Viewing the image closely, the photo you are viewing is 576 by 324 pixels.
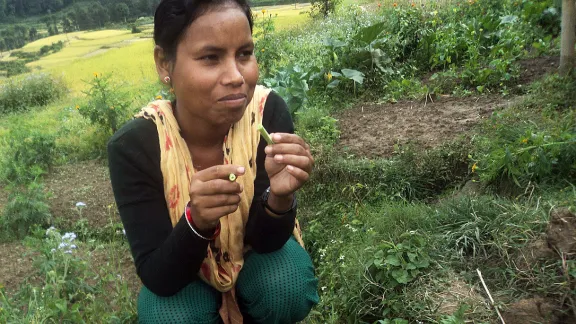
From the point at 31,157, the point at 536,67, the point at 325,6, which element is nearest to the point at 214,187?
the point at 31,157

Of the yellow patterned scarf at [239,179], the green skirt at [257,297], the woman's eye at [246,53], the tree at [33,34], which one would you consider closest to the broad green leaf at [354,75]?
the yellow patterned scarf at [239,179]

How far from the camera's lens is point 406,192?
11.1ft

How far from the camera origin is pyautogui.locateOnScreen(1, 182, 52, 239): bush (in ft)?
12.3

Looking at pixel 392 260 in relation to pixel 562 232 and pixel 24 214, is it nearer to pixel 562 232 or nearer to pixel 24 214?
pixel 562 232

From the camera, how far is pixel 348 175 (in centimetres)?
358

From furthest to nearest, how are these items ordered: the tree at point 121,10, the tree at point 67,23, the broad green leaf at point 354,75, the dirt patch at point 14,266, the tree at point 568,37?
the tree at point 67,23 → the tree at point 121,10 → the broad green leaf at point 354,75 → the tree at point 568,37 → the dirt patch at point 14,266

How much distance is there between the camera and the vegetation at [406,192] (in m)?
2.22

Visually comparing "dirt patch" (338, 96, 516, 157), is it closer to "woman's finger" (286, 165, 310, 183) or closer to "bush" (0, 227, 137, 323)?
"bush" (0, 227, 137, 323)

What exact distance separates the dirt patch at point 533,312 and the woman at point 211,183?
2.49ft

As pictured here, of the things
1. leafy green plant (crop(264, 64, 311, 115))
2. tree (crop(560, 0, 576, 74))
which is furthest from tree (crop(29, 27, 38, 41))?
tree (crop(560, 0, 576, 74))

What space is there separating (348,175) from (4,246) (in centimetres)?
242

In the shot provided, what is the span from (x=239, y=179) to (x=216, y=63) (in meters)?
0.47

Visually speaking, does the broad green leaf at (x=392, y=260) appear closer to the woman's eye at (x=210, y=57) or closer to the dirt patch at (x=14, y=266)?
the woman's eye at (x=210, y=57)

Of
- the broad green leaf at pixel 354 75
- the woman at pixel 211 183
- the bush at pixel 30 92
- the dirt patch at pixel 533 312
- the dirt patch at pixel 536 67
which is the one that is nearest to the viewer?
the woman at pixel 211 183
